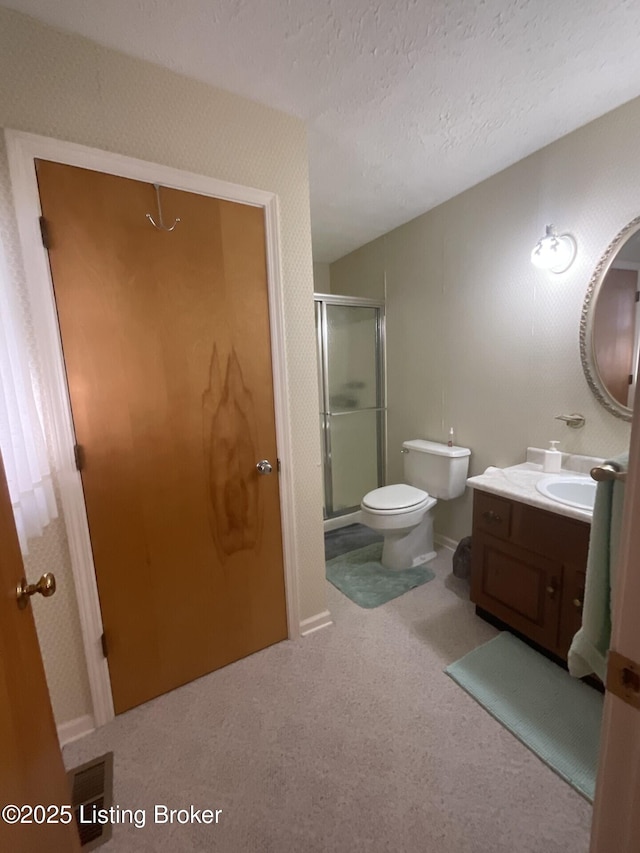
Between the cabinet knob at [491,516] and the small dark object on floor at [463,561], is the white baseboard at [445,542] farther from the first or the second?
the cabinet knob at [491,516]

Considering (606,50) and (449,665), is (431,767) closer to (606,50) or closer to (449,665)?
(449,665)

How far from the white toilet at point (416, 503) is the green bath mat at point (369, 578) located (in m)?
0.08

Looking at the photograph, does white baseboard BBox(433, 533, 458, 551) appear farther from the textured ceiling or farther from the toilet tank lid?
the textured ceiling

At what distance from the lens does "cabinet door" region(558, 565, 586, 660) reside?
1.45 meters

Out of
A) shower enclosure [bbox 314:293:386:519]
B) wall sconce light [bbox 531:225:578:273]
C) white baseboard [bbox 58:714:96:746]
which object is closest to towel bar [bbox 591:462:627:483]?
wall sconce light [bbox 531:225:578:273]

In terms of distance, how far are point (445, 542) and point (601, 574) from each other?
1.95m

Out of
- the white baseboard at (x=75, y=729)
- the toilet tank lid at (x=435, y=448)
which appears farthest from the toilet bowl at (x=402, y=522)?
the white baseboard at (x=75, y=729)

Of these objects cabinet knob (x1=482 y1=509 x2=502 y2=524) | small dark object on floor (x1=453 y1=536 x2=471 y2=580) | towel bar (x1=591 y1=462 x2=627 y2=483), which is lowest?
small dark object on floor (x1=453 y1=536 x2=471 y2=580)

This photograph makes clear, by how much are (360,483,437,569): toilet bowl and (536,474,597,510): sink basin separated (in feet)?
2.56

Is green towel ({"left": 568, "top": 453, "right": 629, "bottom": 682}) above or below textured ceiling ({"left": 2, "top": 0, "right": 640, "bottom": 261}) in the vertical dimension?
below

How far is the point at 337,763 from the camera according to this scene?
1.25m

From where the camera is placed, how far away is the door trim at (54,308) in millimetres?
1131

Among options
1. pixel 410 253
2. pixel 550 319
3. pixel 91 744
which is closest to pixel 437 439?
pixel 550 319

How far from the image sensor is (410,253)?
8.75 feet
